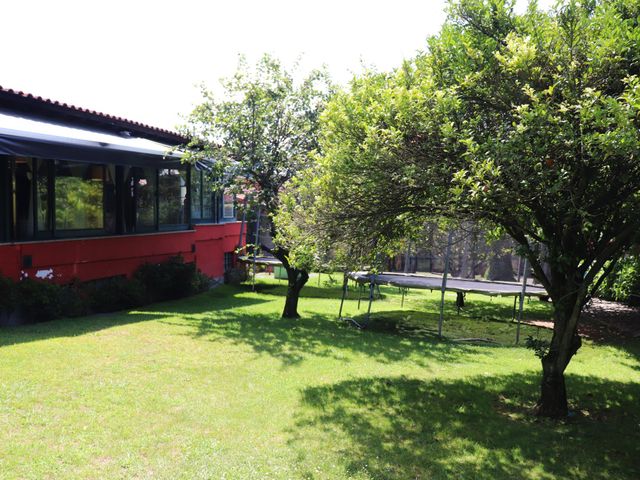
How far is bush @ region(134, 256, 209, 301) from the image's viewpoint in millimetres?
14203

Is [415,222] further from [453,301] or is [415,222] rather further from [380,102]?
[453,301]

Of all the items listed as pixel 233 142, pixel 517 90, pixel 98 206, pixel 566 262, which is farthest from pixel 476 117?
pixel 98 206

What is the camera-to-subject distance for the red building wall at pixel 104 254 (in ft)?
35.6

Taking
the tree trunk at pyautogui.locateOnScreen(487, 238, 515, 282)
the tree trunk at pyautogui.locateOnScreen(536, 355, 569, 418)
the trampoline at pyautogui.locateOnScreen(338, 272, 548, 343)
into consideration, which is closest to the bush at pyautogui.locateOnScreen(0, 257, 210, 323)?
the trampoline at pyautogui.locateOnScreen(338, 272, 548, 343)

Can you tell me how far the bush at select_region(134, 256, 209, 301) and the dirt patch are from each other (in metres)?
9.58

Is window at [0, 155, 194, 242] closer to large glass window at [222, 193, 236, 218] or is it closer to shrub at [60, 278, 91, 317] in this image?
shrub at [60, 278, 91, 317]

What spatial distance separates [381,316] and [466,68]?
33.2ft

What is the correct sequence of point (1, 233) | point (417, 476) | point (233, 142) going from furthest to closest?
point (233, 142), point (1, 233), point (417, 476)

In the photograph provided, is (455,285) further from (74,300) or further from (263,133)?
(74,300)

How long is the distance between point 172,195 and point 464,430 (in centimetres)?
1234

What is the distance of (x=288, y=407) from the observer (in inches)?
254

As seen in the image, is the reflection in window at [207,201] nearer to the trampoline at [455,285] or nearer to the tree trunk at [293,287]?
the trampoline at [455,285]

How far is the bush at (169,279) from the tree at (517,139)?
28.2 ft

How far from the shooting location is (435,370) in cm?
883
